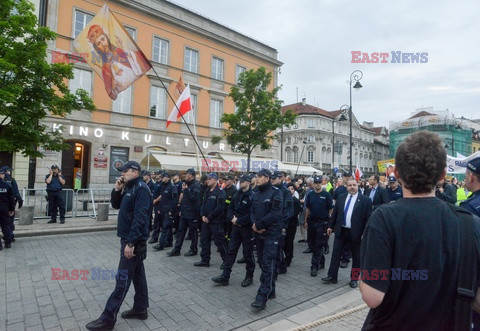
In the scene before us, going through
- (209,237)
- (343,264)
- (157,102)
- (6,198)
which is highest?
(157,102)

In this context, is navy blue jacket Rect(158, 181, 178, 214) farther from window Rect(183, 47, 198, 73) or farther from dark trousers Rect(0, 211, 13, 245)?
window Rect(183, 47, 198, 73)

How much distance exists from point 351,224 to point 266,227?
1824 mm

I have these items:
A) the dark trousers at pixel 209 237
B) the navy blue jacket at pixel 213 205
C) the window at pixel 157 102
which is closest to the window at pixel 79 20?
the window at pixel 157 102

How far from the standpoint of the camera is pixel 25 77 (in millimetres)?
9992

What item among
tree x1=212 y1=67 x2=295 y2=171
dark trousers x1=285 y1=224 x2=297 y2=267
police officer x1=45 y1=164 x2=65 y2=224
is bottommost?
dark trousers x1=285 y1=224 x2=297 y2=267

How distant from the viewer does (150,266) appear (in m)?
6.29

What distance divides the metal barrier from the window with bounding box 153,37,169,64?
14826 mm

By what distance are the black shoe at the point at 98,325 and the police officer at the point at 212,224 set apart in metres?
2.88

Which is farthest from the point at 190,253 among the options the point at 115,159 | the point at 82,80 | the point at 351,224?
the point at 82,80

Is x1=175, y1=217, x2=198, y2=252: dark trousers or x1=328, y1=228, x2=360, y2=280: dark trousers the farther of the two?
x1=175, y1=217, x2=198, y2=252: dark trousers

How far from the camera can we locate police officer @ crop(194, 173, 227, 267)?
255 inches

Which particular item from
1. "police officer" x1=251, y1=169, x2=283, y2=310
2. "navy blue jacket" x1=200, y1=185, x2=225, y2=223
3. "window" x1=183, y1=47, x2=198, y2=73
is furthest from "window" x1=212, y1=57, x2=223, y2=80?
"police officer" x1=251, y1=169, x2=283, y2=310

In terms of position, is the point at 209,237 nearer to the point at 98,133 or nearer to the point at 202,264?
the point at 202,264

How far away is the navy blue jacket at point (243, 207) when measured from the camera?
17.6 feet
